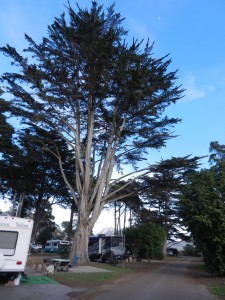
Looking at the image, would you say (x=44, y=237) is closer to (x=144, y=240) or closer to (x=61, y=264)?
(x=144, y=240)

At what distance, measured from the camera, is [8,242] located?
13195 mm

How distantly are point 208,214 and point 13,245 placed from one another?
1199 centimetres

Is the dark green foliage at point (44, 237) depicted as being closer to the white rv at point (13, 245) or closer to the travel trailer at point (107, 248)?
the travel trailer at point (107, 248)

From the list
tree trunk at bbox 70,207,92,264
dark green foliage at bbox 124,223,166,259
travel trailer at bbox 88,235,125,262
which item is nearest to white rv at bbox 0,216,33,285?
tree trunk at bbox 70,207,92,264

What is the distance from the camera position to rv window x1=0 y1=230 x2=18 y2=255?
13.1 metres

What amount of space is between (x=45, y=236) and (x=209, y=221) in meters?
62.7

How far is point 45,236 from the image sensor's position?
78.2 m

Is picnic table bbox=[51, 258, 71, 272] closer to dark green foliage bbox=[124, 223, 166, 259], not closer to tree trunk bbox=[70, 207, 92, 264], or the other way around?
tree trunk bbox=[70, 207, 92, 264]

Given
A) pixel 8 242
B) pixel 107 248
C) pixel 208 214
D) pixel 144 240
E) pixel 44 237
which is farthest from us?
pixel 44 237

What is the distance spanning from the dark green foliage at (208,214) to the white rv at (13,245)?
426 inches

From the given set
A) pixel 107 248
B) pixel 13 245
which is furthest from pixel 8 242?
pixel 107 248

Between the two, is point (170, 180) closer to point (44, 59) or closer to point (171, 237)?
point (44, 59)

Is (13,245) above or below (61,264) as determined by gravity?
below

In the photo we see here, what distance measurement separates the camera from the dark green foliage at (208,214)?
20.9 meters
